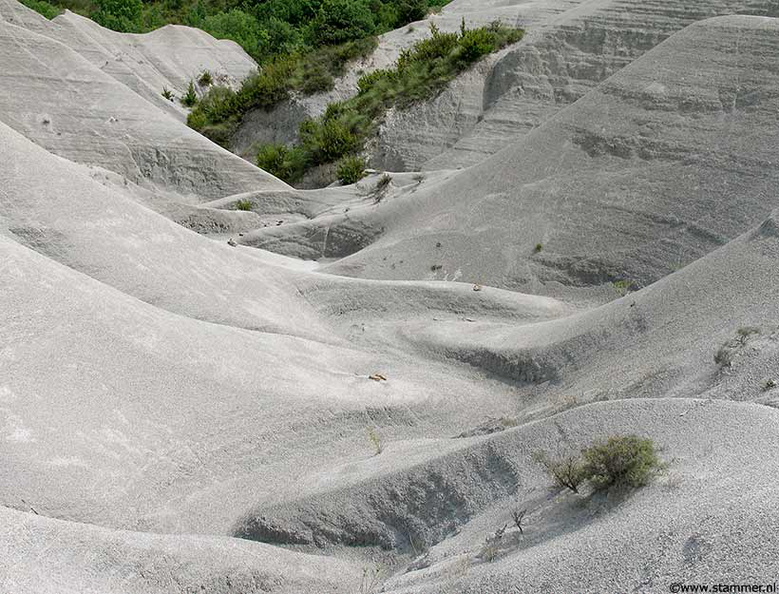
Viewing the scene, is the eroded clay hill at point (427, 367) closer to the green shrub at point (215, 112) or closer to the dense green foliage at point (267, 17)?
the green shrub at point (215, 112)

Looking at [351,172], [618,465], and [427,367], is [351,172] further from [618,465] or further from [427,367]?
[618,465]

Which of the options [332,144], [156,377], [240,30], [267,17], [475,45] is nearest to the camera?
[156,377]

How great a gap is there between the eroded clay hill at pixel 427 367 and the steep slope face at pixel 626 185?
40 millimetres

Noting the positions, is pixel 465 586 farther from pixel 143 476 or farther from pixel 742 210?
pixel 742 210

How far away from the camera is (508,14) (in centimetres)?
2353

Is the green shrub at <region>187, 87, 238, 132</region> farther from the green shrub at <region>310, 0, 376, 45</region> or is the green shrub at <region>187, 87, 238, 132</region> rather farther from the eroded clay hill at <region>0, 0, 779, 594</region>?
the eroded clay hill at <region>0, 0, 779, 594</region>

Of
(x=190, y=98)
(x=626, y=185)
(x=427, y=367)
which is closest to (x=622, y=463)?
(x=427, y=367)

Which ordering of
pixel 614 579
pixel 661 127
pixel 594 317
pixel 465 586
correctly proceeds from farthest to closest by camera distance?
pixel 661 127, pixel 594 317, pixel 465 586, pixel 614 579

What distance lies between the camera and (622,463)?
13.8 ft

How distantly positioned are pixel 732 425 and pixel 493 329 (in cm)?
528

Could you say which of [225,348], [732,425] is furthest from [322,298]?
[732,425]

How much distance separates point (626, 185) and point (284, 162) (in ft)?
36.4

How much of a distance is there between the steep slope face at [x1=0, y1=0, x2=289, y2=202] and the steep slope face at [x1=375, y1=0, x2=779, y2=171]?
3524 mm

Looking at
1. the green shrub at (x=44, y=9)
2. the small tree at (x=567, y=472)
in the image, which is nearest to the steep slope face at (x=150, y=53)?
the green shrub at (x=44, y=9)
